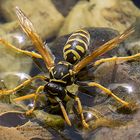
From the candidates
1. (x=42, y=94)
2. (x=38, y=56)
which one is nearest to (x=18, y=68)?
(x=38, y=56)

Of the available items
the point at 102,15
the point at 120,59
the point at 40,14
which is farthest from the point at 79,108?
the point at 40,14

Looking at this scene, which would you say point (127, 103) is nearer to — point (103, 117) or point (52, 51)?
point (103, 117)

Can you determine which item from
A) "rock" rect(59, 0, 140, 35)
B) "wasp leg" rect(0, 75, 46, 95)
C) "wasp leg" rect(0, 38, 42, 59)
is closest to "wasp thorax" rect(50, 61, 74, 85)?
"wasp leg" rect(0, 75, 46, 95)

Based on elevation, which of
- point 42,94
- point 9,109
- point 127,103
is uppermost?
point 9,109

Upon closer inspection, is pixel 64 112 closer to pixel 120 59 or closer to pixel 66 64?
pixel 66 64

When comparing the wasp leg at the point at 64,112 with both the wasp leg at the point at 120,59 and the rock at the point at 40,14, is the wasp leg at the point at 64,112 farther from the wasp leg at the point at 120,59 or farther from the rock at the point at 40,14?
the rock at the point at 40,14

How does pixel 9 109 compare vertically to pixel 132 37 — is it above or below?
above

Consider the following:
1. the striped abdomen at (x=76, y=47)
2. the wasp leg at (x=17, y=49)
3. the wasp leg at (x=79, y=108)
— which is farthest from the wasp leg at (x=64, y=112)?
the wasp leg at (x=17, y=49)
